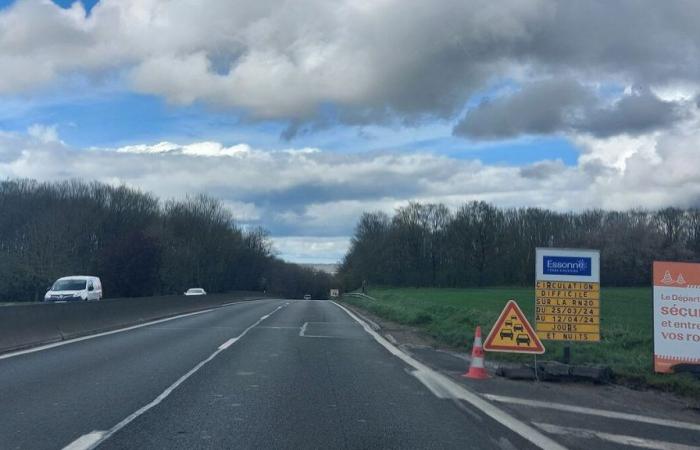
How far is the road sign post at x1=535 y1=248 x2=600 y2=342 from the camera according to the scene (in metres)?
13.5

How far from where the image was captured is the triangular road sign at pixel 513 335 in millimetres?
13219

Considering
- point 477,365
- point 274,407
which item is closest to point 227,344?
point 477,365

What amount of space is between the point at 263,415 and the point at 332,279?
12430cm

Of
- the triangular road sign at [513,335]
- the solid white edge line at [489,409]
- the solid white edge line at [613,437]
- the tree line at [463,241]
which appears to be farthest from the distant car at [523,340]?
the tree line at [463,241]

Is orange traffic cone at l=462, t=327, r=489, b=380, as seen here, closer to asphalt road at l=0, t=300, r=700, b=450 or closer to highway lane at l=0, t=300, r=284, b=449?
asphalt road at l=0, t=300, r=700, b=450

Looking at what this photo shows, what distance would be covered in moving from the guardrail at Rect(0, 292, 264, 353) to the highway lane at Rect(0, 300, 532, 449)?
1340 millimetres

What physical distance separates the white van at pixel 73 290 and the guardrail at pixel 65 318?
368cm

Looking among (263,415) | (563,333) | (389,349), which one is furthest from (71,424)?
(389,349)

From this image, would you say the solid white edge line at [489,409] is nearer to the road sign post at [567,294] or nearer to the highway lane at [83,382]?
the road sign post at [567,294]

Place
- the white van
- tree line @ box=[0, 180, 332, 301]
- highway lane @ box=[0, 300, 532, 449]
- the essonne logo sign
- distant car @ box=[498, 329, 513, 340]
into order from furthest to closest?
tree line @ box=[0, 180, 332, 301], the white van, the essonne logo sign, distant car @ box=[498, 329, 513, 340], highway lane @ box=[0, 300, 532, 449]

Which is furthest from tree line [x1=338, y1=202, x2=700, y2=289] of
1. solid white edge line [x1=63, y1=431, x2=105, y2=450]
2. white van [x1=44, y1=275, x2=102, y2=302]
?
solid white edge line [x1=63, y1=431, x2=105, y2=450]

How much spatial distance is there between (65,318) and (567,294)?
14.3 metres

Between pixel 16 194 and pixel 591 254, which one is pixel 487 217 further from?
pixel 591 254

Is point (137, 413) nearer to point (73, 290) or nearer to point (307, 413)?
point (307, 413)
